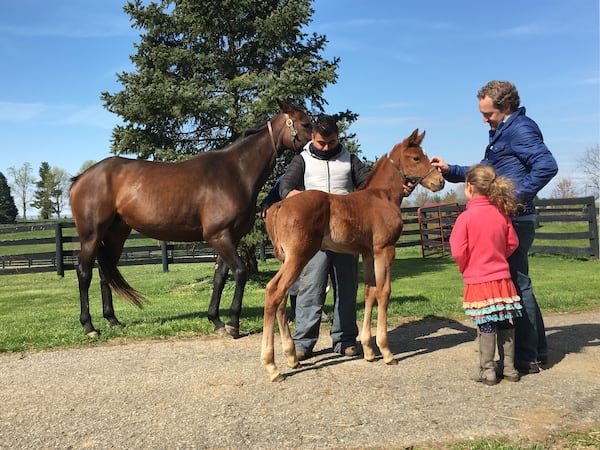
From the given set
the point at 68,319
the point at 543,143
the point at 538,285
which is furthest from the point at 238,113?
the point at 543,143

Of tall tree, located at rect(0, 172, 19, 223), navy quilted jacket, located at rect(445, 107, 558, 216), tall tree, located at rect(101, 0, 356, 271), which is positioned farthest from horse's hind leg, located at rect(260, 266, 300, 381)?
tall tree, located at rect(0, 172, 19, 223)

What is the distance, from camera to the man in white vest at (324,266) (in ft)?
15.3

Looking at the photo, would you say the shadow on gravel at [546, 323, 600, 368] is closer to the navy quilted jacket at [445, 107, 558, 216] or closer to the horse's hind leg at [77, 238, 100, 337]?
the navy quilted jacket at [445, 107, 558, 216]

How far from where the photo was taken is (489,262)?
3.82 m

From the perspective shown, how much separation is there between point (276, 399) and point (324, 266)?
166 cm

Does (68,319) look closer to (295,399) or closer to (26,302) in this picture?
(26,302)

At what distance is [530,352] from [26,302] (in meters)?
9.92

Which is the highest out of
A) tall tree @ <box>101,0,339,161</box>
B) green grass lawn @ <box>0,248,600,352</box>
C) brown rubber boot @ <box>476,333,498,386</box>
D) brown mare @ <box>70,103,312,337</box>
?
tall tree @ <box>101,0,339,161</box>

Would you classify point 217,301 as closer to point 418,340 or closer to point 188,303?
point 418,340

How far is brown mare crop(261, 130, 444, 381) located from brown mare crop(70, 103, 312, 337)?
1420 mm

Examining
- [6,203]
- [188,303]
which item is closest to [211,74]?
[188,303]

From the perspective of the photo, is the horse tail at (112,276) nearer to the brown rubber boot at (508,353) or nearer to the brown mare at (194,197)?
the brown mare at (194,197)

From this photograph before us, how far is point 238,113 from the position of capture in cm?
1124

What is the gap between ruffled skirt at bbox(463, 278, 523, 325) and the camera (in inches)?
147
